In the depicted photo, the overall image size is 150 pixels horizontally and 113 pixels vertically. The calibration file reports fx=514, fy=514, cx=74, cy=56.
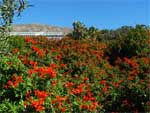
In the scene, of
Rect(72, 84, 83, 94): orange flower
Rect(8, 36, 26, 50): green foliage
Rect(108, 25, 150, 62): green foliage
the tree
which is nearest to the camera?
the tree

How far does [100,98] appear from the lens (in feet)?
37.3

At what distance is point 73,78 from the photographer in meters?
11.9

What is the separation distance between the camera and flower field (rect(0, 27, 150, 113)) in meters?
8.98

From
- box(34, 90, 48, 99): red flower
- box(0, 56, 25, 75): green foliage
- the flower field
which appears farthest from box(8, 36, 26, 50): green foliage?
box(34, 90, 48, 99): red flower

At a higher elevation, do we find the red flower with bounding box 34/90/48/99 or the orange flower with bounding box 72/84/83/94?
the red flower with bounding box 34/90/48/99

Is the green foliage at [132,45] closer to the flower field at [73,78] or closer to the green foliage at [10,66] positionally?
the flower field at [73,78]

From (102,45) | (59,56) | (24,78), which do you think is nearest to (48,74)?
(24,78)

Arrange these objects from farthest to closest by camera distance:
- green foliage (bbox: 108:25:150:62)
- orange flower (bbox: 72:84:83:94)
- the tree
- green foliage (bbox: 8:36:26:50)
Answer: green foliage (bbox: 108:25:150:62) → green foliage (bbox: 8:36:26:50) → orange flower (bbox: 72:84:83:94) → the tree

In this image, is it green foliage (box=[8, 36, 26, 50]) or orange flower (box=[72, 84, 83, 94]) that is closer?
orange flower (box=[72, 84, 83, 94])

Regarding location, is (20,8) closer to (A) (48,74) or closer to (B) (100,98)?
(A) (48,74)

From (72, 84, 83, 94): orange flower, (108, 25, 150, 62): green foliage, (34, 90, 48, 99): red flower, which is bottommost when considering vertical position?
(72, 84, 83, 94): orange flower

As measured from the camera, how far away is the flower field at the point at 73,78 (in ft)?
29.5

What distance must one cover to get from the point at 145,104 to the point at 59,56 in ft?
12.7

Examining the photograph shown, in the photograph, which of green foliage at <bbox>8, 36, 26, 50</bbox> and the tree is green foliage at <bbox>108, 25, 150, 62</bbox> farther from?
the tree
